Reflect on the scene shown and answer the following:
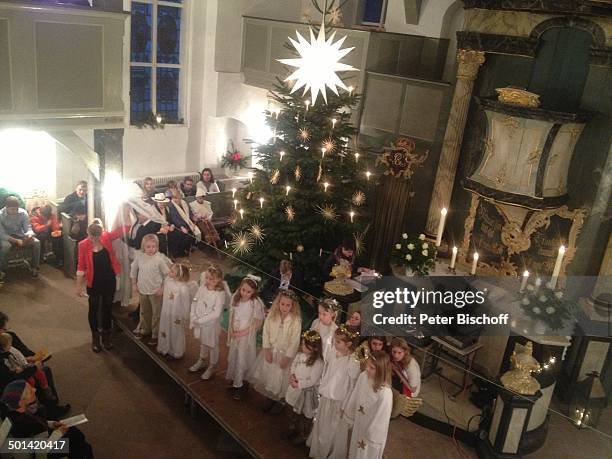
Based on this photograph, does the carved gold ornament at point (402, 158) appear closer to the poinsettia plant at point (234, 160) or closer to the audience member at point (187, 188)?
the audience member at point (187, 188)

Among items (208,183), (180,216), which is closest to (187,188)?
(208,183)

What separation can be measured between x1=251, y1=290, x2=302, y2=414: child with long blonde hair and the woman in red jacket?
254cm

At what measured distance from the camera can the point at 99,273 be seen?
7.31m

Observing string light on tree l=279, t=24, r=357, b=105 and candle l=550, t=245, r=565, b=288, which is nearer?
candle l=550, t=245, r=565, b=288

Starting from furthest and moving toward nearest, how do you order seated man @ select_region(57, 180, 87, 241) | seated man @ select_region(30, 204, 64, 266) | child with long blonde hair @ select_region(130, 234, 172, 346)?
seated man @ select_region(30, 204, 64, 266)
seated man @ select_region(57, 180, 87, 241)
child with long blonde hair @ select_region(130, 234, 172, 346)

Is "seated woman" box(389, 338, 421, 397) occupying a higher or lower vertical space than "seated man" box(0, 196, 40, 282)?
higher

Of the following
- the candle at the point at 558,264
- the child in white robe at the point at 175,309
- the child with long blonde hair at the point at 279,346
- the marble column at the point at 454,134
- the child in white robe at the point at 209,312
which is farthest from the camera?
the marble column at the point at 454,134

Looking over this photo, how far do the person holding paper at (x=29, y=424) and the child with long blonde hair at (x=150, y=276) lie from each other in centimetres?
210

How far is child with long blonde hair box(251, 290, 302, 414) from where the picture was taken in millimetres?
5879

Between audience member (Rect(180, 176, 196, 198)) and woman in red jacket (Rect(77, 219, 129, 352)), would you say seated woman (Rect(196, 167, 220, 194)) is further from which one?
woman in red jacket (Rect(77, 219, 129, 352))

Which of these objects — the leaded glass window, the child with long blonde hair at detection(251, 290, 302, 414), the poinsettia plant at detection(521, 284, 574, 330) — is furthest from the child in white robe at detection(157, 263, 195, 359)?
the leaded glass window

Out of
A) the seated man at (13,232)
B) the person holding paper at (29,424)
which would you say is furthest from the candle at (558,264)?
the seated man at (13,232)

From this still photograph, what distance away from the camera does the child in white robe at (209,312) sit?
21.3 ft

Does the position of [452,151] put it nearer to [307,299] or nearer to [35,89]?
[307,299]
